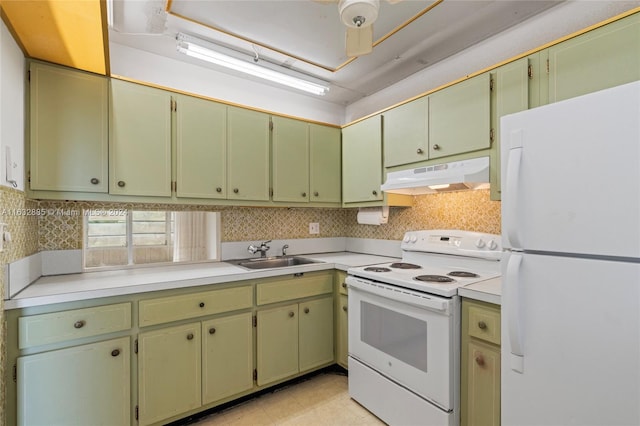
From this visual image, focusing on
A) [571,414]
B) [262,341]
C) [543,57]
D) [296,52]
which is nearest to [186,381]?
[262,341]

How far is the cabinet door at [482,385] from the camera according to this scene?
1.48 m

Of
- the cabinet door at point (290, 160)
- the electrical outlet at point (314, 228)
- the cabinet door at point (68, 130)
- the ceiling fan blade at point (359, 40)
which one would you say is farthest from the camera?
the electrical outlet at point (314, 228)

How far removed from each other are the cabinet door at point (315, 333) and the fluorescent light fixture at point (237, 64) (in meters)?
1.84

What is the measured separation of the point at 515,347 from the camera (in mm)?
1235

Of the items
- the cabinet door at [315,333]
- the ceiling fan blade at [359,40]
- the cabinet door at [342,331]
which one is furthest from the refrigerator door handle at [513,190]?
the cabinet door at [315,333]

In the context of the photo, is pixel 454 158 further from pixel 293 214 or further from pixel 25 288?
pixel 25 288

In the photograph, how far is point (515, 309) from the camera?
122 centimetres

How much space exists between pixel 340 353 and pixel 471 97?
214cm

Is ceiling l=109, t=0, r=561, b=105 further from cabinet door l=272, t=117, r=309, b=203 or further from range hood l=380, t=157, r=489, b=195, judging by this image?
range hood l=380, t=157, r=489, b=195

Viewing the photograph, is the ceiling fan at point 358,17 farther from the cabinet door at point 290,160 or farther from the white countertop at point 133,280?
the white countertop at point 133,280

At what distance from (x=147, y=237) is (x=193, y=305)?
77 cm

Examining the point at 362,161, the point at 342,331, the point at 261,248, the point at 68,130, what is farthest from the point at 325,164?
the point at 68,130

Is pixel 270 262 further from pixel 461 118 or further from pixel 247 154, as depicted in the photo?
pixel 461 118

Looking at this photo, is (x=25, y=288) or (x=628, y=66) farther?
(x=25, y=288)
